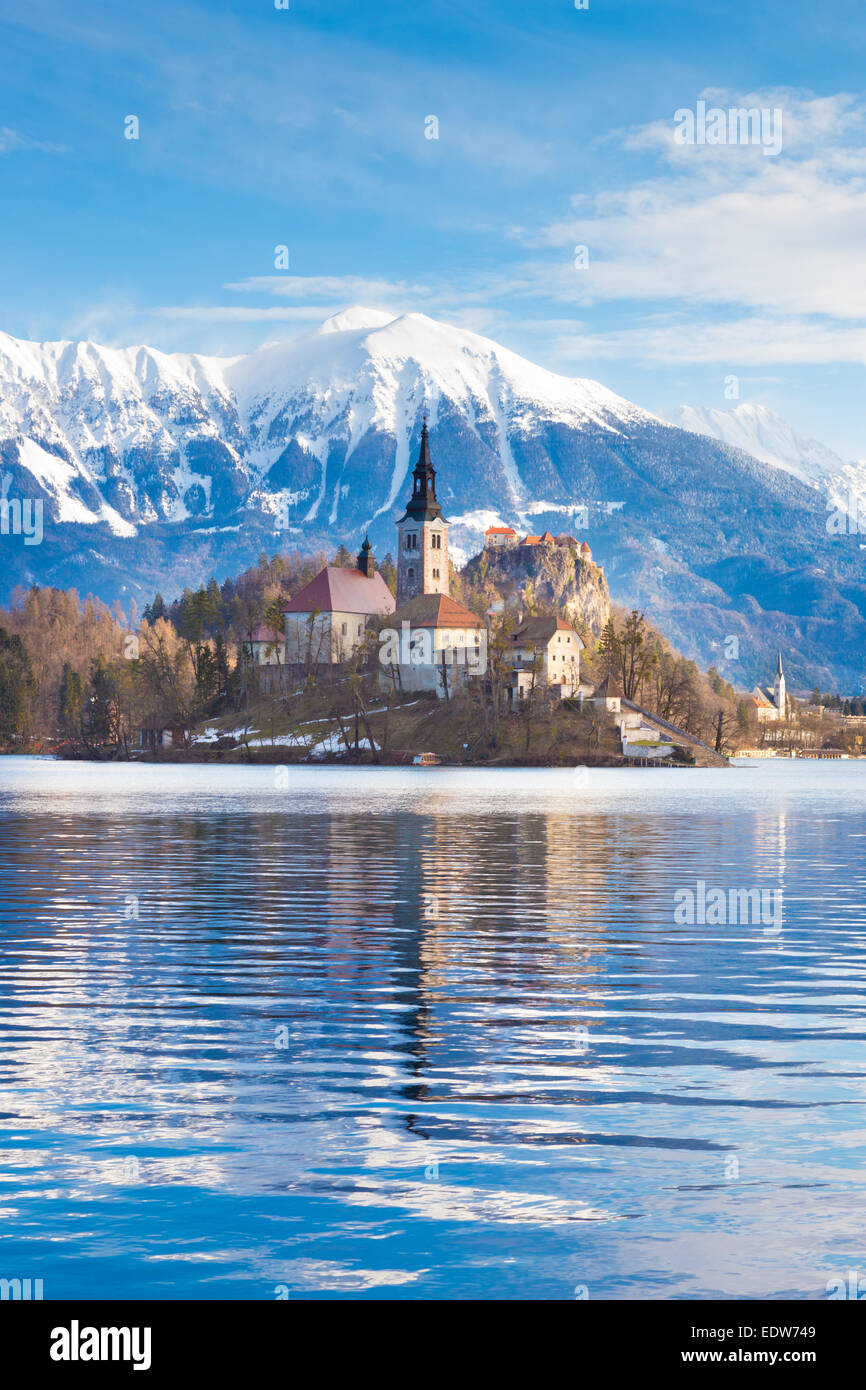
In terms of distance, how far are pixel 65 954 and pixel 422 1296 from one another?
19.3 metres

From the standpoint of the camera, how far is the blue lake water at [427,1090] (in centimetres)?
1199

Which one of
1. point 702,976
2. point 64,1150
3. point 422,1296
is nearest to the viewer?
point 422,1296

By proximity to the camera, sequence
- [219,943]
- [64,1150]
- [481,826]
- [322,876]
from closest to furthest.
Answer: [64,1150] < [219,943] < [322,876] < [481,826]

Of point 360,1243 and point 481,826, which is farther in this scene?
point 481,826

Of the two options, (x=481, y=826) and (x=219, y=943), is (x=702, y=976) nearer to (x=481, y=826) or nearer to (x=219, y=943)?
(x=219, y=943)

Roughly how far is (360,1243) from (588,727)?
184734 mm

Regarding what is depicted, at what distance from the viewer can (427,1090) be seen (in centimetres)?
1734

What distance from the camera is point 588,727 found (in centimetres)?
19562

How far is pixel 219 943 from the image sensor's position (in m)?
30.9

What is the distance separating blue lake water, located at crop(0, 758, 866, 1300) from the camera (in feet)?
39.3
